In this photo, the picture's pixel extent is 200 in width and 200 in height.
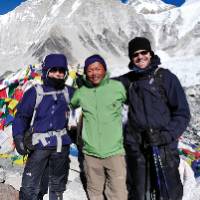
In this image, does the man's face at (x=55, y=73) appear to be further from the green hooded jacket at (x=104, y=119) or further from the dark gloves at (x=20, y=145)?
the dark gloves at (x=20, y=145)

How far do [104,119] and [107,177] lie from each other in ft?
2.29

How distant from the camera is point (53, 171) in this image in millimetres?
4504

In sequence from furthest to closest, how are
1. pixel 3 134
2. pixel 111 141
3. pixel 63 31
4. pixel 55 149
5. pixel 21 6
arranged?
pixel 21 6 < pixel 63 31 < pixel 3 134 < pixel 55 149 < pixel 111 141

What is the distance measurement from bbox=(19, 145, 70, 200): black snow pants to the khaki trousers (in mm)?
344

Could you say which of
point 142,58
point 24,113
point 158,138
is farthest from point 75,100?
point 158,138

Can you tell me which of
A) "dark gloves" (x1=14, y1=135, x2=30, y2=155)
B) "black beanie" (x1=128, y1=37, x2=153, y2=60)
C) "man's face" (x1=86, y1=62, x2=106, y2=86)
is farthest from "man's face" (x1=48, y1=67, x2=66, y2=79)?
"black beanie" (x1=128, y1=37, x2=153, y2=60)

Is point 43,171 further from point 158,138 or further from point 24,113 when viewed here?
point 158,138

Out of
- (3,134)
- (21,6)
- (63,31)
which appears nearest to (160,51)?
(63,31)

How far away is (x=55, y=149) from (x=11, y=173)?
1.83 m

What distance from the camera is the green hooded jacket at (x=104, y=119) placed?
4109 millimetres

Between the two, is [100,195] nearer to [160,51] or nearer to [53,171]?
[53,171]

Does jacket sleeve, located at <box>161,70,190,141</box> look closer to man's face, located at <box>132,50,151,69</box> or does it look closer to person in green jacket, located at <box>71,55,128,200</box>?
man's face, located at <box>132,50,151,69</box>

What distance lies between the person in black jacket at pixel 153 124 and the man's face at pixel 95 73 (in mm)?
428

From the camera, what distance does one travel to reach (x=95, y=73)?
164 inches
